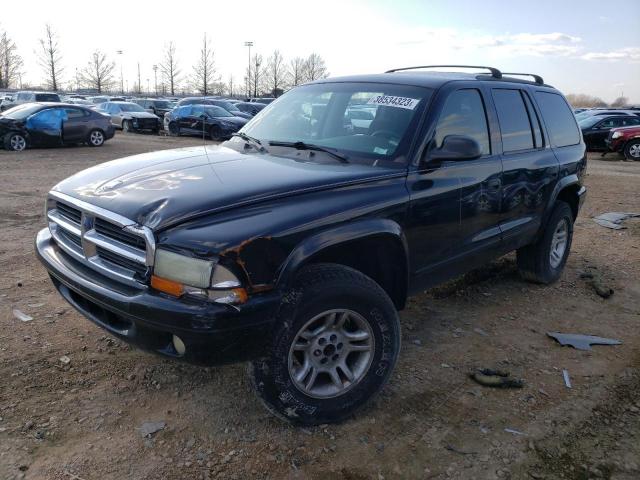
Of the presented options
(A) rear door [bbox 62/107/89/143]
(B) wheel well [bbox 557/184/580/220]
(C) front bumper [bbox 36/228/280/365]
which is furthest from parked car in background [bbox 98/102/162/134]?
(C) front bumper [bbox 36/228/280/365]

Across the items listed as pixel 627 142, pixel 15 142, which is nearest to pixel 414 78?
pixel 15 142

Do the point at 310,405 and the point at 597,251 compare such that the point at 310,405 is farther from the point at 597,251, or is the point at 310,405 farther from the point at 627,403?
the point at 597,251

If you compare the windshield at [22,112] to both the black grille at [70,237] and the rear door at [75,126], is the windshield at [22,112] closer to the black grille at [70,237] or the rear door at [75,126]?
the rear door at [75,126]

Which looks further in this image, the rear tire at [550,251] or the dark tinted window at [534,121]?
the rear tire at [550,251]

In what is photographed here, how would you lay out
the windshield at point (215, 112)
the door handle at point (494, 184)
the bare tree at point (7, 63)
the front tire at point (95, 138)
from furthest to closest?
the bare tree at point (7, 63)
the windshield at point (215, 112)
the front tire at point (95, 138)
the door handle at point (494, 184)

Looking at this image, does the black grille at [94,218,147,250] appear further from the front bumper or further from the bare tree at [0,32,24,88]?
the bare tree at [0,32,24,88]

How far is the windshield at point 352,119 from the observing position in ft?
11.4

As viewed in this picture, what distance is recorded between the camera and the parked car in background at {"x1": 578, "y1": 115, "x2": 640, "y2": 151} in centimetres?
1942

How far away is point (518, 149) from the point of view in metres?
4.37

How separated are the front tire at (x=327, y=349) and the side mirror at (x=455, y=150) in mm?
994

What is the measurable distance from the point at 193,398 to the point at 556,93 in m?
4.39

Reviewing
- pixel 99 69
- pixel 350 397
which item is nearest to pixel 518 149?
pixel 350 397

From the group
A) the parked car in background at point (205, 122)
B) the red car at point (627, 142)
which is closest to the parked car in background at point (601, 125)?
the red car at point (627, 142)

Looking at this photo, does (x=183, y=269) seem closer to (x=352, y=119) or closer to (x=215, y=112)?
(x=352, y=119)
